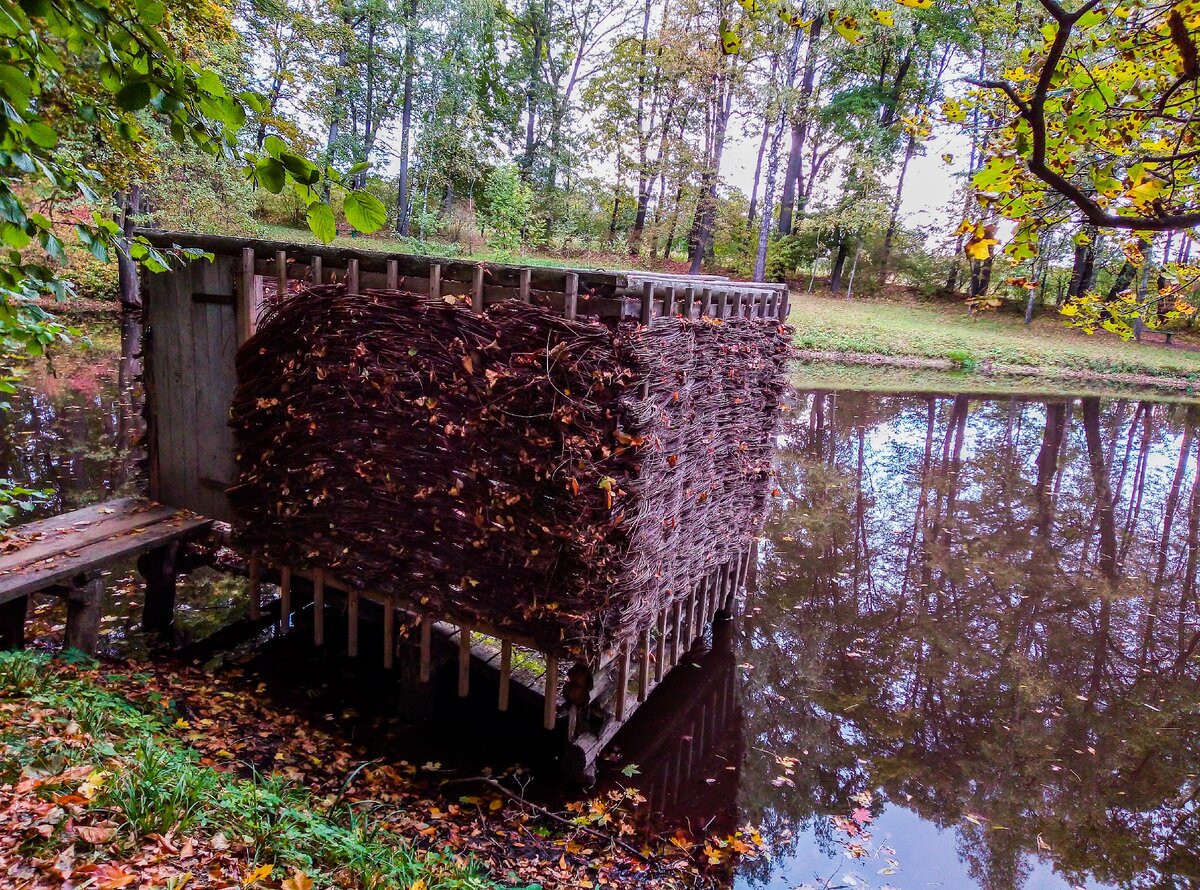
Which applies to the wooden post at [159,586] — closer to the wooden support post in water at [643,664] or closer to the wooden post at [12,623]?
the wooden post at [12,623]

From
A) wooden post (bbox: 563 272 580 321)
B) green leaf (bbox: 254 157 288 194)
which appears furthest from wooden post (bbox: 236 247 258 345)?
green leaf (bbox: 254 157 288 194)

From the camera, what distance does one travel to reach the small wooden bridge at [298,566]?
4.85 metres

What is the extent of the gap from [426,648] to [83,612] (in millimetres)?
2929

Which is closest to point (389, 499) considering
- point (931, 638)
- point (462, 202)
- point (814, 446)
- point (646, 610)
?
point (646, 610)

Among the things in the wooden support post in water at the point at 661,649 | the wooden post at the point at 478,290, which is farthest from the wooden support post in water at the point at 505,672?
the wooden post at the point at 478,290

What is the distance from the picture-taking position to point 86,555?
563 centimetres

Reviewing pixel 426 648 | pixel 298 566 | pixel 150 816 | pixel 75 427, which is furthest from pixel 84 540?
pixel 75 427

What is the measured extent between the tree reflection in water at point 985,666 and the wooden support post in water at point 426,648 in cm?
274

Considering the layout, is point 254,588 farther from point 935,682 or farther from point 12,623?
point 935,682

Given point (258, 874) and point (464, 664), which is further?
point (464, 664)

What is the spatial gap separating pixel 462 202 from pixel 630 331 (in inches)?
1267

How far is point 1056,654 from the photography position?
773 cm

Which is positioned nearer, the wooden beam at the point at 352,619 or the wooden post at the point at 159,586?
the wooden beam at the point at 352,619

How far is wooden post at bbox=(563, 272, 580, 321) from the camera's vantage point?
439 cm
